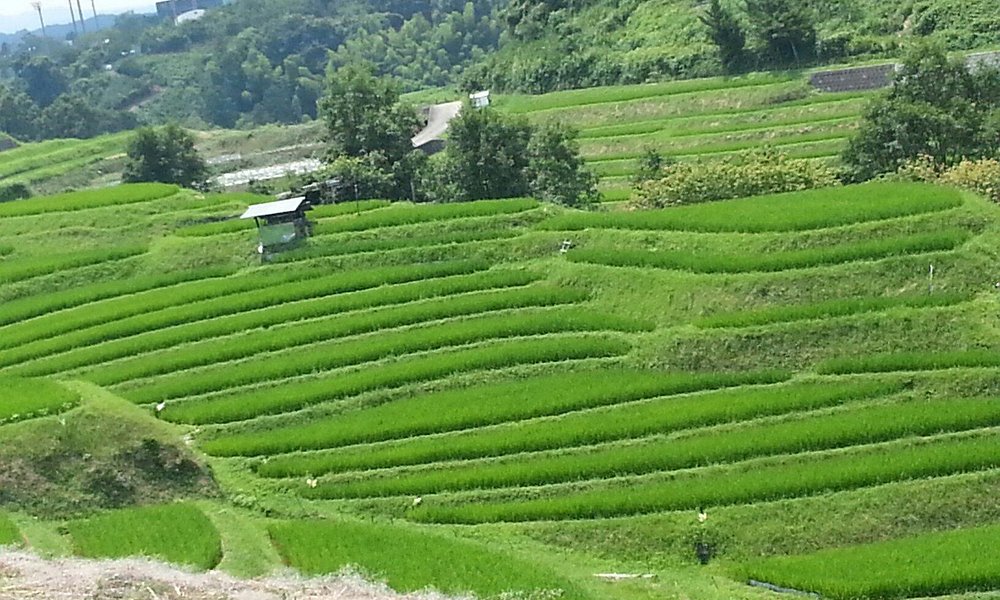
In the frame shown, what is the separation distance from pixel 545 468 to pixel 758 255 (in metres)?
8.25

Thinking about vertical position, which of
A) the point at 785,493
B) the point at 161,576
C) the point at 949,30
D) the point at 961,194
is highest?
the point at 949,30

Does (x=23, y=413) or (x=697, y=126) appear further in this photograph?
(x=697, y=126)

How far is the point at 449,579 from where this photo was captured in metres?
16.4

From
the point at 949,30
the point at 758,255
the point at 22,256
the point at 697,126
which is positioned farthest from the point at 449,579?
the point at 949,30

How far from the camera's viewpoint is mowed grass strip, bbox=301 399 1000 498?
19641 millimetres

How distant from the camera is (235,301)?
1099 inches

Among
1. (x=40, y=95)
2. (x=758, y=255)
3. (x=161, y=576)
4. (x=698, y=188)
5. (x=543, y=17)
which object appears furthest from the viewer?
(x=40, y=95)

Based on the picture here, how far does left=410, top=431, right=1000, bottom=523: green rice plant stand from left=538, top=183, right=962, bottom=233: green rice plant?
731 centimetres

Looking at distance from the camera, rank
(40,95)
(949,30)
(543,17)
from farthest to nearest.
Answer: (40,95)
(543,17)
(949,30)

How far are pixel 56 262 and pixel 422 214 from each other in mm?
10917

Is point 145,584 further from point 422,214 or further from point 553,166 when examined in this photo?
point 553,166

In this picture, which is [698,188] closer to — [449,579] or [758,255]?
[758,255]

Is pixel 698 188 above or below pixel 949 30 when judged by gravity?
below

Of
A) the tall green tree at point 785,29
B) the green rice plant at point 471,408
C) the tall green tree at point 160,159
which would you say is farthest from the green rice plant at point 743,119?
the green rice plant at point 471,408
